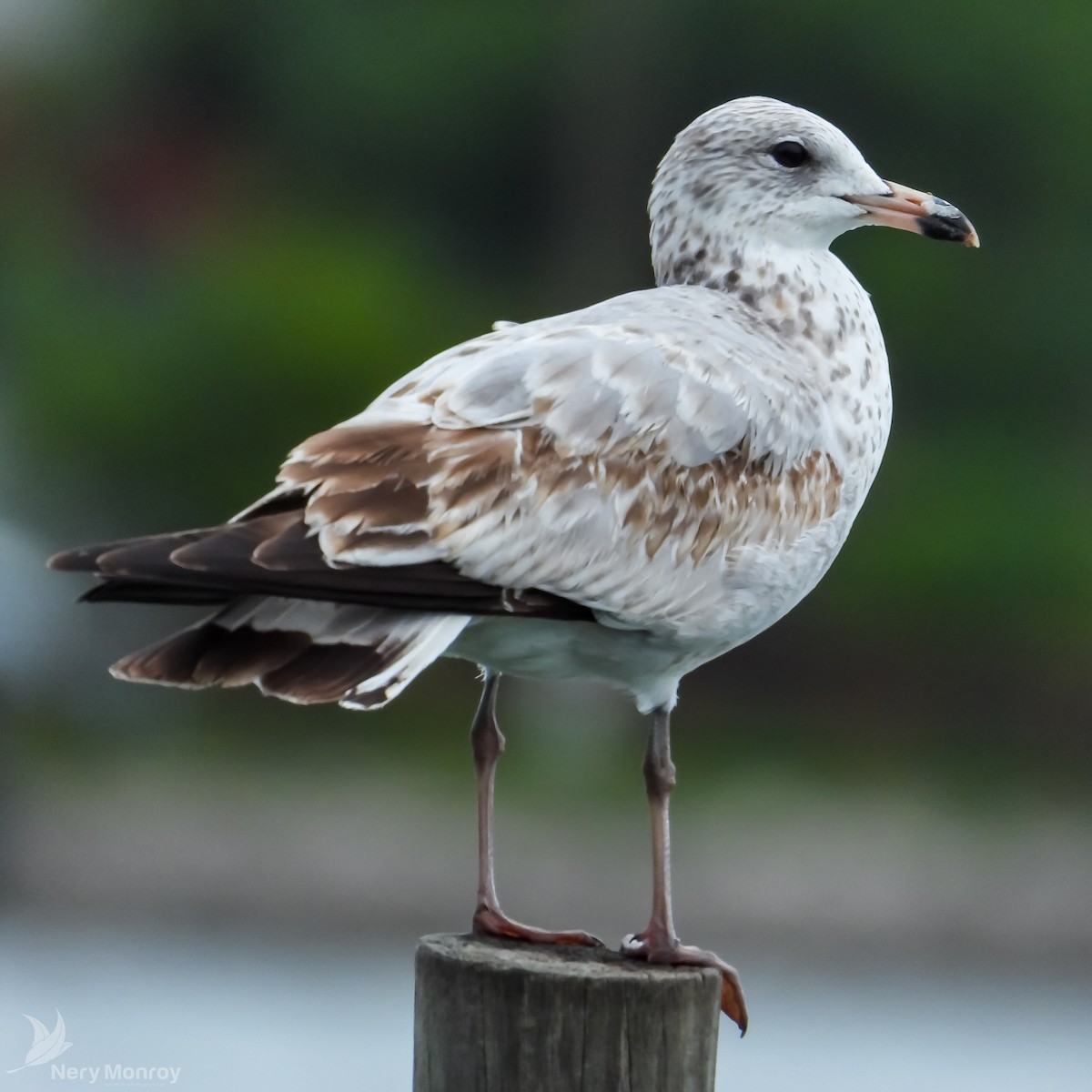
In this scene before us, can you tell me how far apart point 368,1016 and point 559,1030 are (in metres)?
9.01

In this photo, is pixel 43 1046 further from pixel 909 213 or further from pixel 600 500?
pixel 909 213

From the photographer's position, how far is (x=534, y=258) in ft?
61.6

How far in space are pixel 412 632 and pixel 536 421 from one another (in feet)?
1.68

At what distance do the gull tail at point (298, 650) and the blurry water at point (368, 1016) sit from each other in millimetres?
7168

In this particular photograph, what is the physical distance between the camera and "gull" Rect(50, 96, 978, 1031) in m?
3.46

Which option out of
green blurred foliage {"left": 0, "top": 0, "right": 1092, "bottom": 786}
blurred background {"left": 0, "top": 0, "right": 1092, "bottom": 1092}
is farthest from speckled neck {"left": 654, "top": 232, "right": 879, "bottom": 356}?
green blurred foliage {"left": 0, "top": 0, "right": 1092, "bottom": 786}

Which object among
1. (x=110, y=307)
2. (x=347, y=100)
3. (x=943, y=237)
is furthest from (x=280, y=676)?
(x=347, y=100)

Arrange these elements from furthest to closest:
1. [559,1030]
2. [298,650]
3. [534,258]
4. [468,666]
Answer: [534,258], [468,666], [298,650], [559,1030]

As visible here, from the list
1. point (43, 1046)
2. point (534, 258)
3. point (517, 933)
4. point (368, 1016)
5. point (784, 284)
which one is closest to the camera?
point (517, 933)

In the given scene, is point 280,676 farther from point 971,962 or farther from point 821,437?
point 971,962

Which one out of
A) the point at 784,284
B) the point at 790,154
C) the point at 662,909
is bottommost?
the point at 662,909

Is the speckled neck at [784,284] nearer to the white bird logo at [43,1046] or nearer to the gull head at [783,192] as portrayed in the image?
the gull head at [783,192]

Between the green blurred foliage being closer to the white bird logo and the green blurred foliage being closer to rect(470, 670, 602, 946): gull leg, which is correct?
the white bird logo

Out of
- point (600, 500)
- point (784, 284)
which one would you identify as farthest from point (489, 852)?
point (784, 284)
